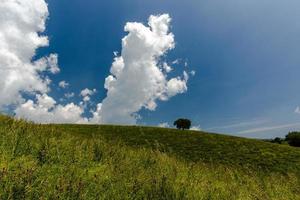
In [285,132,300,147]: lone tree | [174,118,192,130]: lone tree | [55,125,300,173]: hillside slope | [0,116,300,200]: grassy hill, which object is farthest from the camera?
[174,118,192,130]: lone tree

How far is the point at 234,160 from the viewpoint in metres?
22.7

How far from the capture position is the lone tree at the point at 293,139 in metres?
46.4

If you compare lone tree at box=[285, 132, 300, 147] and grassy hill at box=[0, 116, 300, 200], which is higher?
lone tree at box=[285, 132, 300, 147]

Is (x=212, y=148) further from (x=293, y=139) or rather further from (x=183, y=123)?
(x=183, y=123)

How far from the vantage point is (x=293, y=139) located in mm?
47312

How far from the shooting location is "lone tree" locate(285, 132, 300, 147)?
4637 centimetres

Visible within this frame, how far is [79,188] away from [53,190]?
52 centimetres

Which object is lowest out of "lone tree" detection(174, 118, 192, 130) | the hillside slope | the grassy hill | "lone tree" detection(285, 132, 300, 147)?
the grassy hill

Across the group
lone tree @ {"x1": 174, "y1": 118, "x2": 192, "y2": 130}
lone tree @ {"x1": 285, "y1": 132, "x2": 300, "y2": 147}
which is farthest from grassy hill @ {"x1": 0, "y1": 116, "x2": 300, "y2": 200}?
lone tree @ {"x1": 174, "y1": 118, "x2": 192, "y2": 130}

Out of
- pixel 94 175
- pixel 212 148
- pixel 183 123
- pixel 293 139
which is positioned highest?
pixel 183 123

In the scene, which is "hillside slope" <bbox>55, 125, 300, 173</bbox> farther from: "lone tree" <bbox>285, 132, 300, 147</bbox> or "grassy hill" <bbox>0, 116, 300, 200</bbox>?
"lone tree" <bbox>285, 132, 300, 147</bbox>

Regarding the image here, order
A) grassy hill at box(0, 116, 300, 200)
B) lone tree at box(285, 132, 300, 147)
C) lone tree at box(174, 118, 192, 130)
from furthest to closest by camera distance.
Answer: lone tree at box(174, 118, 192, 130) → lone tree at box(285, 132, 300, 147) → grassy hill at box(0, 116, 300, 200)

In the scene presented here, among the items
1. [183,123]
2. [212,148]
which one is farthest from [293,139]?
[212,148]

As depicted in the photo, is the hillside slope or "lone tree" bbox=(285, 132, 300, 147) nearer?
the hillside slope
